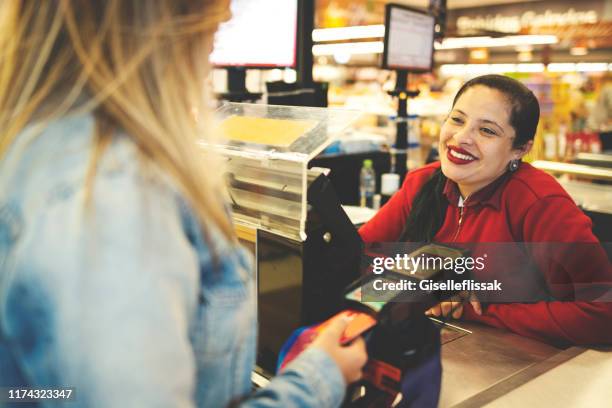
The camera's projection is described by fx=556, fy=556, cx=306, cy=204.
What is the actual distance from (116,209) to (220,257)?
0.16 meters

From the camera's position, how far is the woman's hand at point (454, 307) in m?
1.69

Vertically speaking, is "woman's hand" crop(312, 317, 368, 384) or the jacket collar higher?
the jacket collar

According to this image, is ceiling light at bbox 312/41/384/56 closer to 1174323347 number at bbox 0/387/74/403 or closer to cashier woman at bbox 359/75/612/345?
cashier woman at bbox 359/75/612/345

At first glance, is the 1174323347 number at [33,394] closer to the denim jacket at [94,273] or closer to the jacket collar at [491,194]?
the denim jacket at [94,273]

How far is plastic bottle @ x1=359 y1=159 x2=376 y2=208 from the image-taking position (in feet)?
12.2

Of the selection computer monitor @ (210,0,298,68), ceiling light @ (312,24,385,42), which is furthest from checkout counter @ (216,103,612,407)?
ceiling light @ (312,24,385,42)

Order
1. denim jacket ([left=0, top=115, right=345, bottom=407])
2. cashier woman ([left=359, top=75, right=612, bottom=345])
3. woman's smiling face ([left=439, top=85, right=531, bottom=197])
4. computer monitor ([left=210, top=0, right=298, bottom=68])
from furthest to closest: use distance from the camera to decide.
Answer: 1. computer monitor ([left=210, top=0, right=298, bottom=68])
2. woman's smiling face ([left=439, top=85, right=531, bottom=197])
3. cashier woman ([left=359, top=75, right=612, bottom=345])
4. denim jacket ([left=0, top=115, right=345, bottom=407])

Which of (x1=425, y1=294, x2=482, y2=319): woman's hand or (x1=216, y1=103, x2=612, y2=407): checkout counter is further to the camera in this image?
(x1=425, y1=294, x2=482, y2=319): woman's hand

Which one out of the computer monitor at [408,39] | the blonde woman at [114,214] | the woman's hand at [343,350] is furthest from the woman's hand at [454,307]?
the computer monitor at [408,39]

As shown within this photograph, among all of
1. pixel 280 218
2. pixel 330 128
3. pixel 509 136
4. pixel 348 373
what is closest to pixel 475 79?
pixel 509 136

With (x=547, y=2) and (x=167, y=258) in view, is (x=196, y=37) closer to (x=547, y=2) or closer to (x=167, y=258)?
(x=167, y=258)

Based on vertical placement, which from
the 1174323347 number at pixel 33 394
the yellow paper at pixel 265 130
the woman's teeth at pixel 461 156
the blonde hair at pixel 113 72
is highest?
the blonde hair at pixel 113 72

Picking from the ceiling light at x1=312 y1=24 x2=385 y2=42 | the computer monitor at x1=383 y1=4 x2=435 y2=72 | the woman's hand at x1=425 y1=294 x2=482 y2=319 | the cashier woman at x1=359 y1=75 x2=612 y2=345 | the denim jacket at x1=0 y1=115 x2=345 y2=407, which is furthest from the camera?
the ceiling light at x1=312 y1=24 x2=385 y2=42

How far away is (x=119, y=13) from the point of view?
0.62 m
